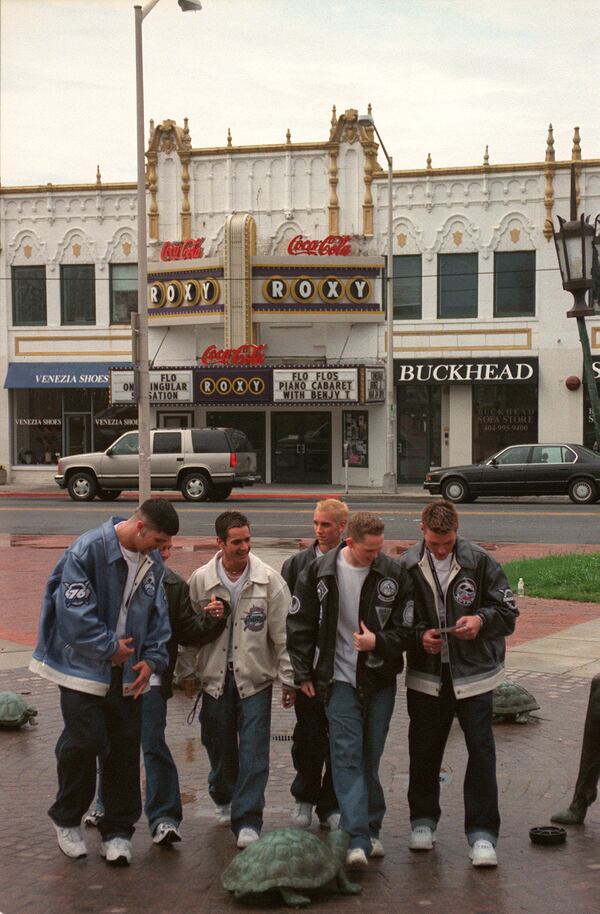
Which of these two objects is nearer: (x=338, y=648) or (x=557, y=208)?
(x=338, y=648)

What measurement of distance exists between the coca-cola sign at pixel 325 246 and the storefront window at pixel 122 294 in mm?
5397

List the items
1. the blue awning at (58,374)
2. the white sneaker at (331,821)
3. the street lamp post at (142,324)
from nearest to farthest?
the white sneaker at (331,821) → the street lamp post at (142,324) → the blue awning at (58,374)

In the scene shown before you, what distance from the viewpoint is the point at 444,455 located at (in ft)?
116

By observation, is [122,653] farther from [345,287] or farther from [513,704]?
[345,287]

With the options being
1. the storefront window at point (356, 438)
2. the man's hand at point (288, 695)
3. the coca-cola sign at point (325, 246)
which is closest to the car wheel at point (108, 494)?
the storefront window at point (356, 438)

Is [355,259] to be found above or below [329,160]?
below

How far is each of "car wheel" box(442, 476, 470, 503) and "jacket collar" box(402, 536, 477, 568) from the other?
22.3m

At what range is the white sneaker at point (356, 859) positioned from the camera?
575 cm

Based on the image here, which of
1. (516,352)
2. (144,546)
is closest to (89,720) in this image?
(144,546)

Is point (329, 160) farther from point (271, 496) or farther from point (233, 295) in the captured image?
point (271, 496)

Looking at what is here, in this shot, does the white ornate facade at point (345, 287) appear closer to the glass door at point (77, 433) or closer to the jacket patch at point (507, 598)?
the glass door at point (77, 433)

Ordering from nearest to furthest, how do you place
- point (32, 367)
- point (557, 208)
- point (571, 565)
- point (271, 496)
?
1. point (571, 565)
2. point (271, 496)
3. point (557, 208)
4. point (32, 367)

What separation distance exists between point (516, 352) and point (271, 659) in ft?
95.1

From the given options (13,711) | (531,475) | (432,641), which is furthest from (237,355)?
(432,641)
